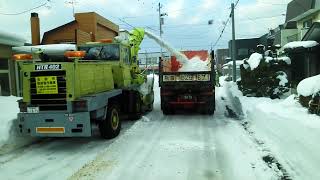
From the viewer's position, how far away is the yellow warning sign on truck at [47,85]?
927 centimetres

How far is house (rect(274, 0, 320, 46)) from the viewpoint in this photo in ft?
97.8

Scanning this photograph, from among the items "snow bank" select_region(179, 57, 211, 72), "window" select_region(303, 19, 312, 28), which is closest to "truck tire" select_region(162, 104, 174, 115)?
"snow bank" select_region(179, 57, 211, 72)

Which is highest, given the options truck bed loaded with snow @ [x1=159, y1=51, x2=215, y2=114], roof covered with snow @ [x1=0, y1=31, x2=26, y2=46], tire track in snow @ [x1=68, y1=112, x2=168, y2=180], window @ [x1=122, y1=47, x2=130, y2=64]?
roof covered with snow @ [x1=0, y1=31, x2=26, y2=46]

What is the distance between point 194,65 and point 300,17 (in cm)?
2101

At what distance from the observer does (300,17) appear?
34.0 meters

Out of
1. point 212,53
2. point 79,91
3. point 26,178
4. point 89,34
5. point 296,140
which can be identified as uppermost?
point 89,34

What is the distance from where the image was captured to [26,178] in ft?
23.6

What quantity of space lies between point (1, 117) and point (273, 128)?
7171 millimetres

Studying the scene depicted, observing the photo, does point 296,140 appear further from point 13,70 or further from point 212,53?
point 13,70

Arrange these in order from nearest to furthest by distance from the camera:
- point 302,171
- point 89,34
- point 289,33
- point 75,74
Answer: point 302,171, point 75,74, point 89,34, point 289,33

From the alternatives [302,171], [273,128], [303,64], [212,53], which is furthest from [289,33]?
[302,171]

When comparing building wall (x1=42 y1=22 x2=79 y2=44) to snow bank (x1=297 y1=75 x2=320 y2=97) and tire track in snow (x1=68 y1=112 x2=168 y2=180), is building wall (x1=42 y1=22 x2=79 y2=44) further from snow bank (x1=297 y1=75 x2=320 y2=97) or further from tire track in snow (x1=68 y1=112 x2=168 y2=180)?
snow bank (x1=297 y1=75 x2=320 y2=97)

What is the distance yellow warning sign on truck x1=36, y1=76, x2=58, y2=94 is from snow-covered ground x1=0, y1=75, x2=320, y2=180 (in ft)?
4.66

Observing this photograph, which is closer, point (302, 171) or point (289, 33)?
point (302, 171)
